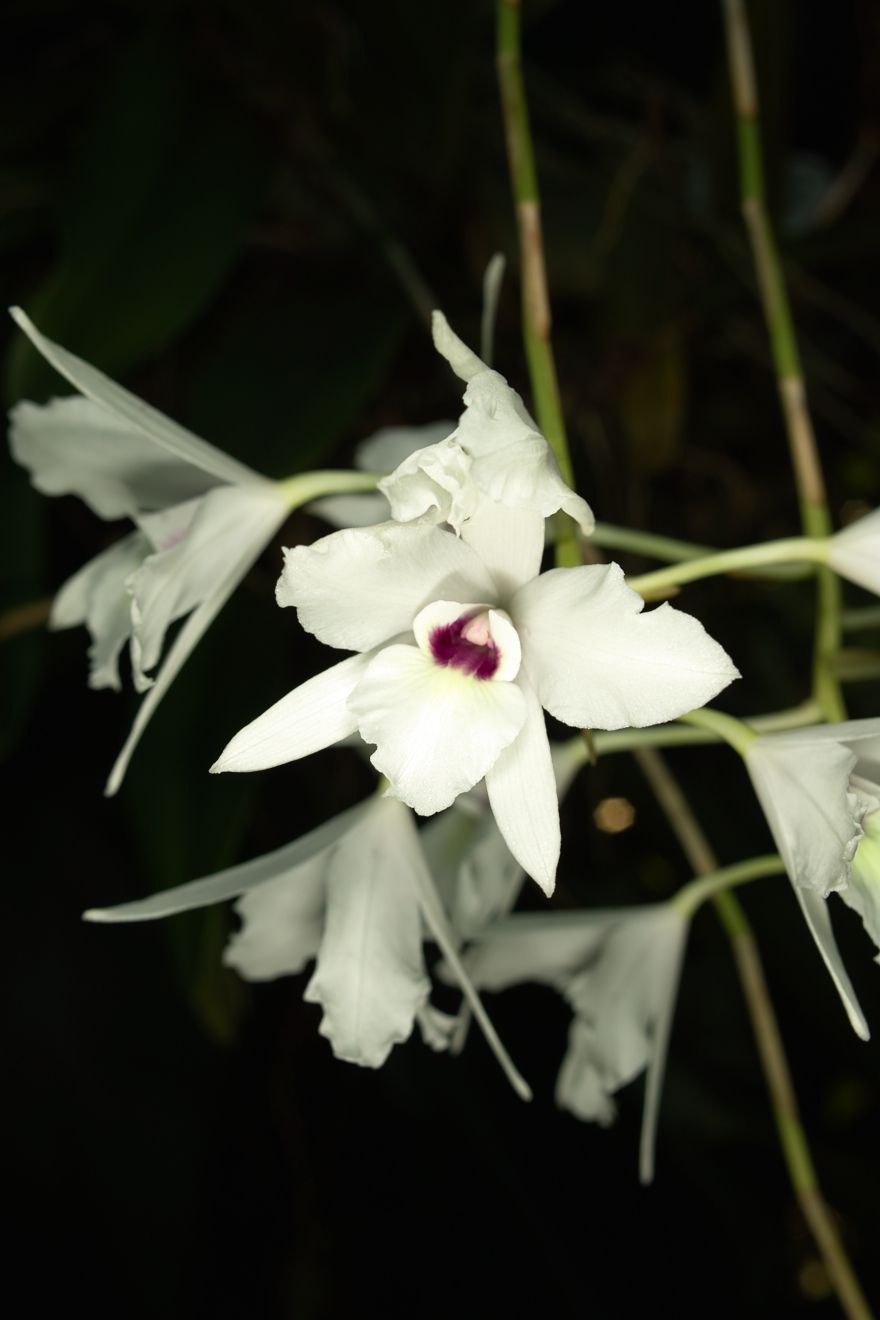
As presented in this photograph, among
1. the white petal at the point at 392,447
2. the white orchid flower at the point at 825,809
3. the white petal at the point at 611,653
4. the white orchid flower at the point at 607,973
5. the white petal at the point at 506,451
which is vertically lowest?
the white orchid flower at the point at 607,973

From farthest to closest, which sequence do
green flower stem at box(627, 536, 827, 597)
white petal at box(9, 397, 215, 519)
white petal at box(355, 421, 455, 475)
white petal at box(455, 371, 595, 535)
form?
white petal at box(355, 421, 455, 475) → white petal at box(9, 397, 215, 519) → green flower stem at box(627, 536, 827, 597) → white petal at box(455, 371, 595, 535)

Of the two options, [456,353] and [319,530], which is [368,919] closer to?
[456,353]

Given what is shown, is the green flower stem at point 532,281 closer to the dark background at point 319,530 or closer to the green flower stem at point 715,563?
the green flower stem at point 715,563

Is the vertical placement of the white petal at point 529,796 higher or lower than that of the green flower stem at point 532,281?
lower

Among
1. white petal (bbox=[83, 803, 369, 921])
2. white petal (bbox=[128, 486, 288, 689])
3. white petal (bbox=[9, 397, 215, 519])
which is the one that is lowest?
white petal (bbox=[83, 803, 369, 921])

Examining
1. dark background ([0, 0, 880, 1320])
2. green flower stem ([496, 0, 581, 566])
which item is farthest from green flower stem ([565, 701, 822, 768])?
dark background ([0, 0, 880, 1320])

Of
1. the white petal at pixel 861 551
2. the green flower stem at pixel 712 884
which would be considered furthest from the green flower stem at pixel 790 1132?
the white petal at pixel 861 551

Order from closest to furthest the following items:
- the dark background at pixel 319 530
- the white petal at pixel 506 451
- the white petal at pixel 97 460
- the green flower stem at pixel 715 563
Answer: the white petal at pixel 506 451 → the green flower stem at pixel 715 563 → the white petal at pixel 97 460 → the dark background at pixel 319 530

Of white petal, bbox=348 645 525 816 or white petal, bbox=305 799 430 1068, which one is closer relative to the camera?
white petal, bbox=348 645 525 816

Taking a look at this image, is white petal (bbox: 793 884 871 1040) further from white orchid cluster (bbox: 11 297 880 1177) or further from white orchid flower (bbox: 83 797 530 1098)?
white orchid flower (bbox: 83 797 530 1098)

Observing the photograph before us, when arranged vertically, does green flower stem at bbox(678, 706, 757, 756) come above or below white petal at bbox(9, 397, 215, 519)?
below
